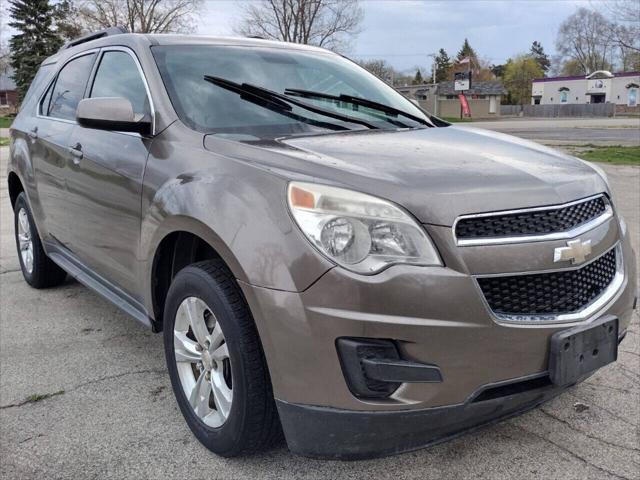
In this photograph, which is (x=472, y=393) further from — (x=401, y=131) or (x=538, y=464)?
(x=401, y=131)

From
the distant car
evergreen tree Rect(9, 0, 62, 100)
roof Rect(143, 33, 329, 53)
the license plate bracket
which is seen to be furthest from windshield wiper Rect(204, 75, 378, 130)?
evergreen tree Rect(9, 0, 62, 100)

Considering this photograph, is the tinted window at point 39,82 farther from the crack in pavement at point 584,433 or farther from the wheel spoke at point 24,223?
the crack in pavement at point 584,433

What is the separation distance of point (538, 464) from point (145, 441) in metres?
1.65

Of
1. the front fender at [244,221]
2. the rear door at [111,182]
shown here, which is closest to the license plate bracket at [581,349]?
the front fender at [244,221]

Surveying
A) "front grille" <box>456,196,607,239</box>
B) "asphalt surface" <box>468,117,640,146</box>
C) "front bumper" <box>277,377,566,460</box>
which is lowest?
"asphalt surface" <box>468,117,640,146</box>

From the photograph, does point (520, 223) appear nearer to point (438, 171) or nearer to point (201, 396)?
point (438, 171)

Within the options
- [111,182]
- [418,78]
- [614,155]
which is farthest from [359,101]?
[418,78]

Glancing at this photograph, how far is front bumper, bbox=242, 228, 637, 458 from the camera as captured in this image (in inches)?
75.2

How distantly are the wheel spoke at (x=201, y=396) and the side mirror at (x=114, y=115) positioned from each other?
46.6 inches

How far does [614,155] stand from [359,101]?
545 inches

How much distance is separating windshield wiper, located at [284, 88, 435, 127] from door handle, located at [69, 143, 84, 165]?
125 cm

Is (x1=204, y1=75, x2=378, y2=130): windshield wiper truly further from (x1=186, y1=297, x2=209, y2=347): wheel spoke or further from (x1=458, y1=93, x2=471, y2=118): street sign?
(x1=458, y1=93, x2=471, y2=118): street sign

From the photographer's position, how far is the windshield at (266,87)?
2.87m

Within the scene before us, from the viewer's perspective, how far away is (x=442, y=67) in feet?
363
